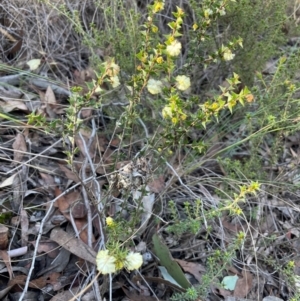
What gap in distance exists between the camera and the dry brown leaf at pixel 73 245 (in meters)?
1.48

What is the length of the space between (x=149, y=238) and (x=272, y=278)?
46cm

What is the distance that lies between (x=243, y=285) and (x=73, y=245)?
603mm

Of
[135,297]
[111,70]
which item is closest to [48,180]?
[135,297]

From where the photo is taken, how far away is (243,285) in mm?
1585

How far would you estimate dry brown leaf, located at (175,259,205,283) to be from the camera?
62.5 inches

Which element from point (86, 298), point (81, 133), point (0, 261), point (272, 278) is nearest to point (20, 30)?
point (81, 133)

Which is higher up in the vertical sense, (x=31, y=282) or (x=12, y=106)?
(x=12, y=106)

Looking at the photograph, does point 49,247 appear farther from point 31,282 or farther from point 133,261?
point 133,261

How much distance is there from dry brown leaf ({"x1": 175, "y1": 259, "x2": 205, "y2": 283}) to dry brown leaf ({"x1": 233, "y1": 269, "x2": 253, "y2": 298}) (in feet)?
0.42

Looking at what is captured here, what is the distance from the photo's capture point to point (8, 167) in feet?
5.62

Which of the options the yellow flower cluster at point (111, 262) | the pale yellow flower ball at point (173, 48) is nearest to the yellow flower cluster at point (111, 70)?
the pale yellow flower ball at point (173, 48)

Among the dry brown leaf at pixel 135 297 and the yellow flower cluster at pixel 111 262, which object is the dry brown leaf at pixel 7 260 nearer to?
the dry brown leaf at pixel 135 297

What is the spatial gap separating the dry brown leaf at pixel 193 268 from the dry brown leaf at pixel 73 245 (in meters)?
0.32

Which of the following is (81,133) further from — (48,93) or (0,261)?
(0,261)
